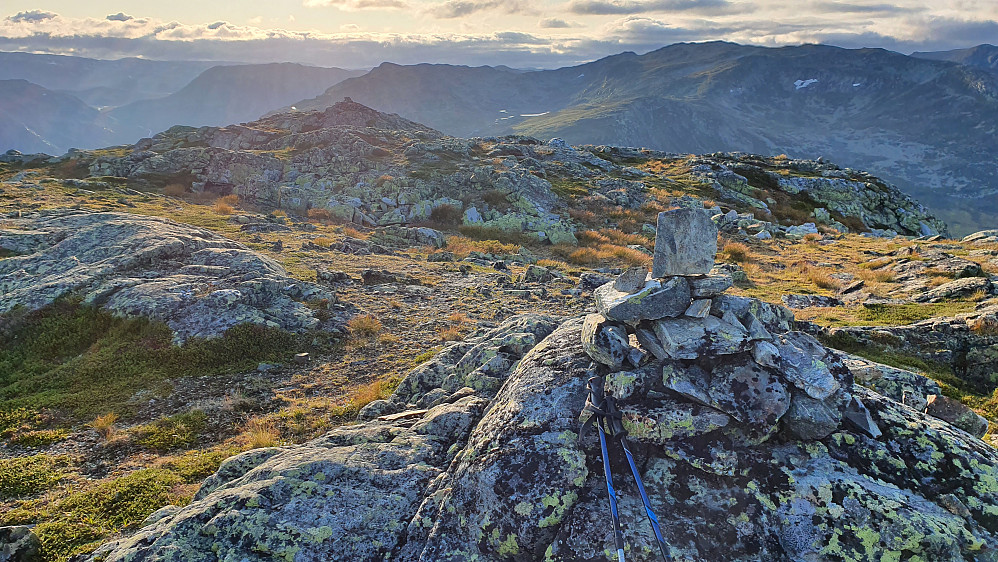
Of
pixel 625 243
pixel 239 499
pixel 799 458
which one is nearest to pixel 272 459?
pixel 239 499

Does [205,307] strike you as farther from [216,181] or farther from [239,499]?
[216,181]

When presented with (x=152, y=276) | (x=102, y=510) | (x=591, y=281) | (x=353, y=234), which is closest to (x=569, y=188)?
(x=353, y=234)

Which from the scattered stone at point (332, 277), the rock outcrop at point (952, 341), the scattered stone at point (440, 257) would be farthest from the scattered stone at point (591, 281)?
the scattered stone at point (332, 277)

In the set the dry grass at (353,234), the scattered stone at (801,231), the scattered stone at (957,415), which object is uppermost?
the scattered stone at (957,415)

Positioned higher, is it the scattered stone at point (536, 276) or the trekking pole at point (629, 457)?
the trekking pole at point (629, 457)

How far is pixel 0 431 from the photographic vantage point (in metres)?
11.5

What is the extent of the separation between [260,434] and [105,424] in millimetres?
4243

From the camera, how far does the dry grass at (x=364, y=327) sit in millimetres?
18016

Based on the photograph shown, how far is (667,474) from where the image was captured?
19.6 ft

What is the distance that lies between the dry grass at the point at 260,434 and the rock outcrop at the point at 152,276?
18.5ft

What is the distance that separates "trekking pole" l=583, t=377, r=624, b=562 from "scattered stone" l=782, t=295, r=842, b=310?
65.3ft

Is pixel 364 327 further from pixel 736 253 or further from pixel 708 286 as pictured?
pixel 736 253

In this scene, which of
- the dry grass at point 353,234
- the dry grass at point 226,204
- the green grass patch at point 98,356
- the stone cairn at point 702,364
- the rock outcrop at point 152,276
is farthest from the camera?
the dry grass at point 226,204

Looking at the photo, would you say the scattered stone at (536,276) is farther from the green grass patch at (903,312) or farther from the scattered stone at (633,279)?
the scattered stone at (633,279)
